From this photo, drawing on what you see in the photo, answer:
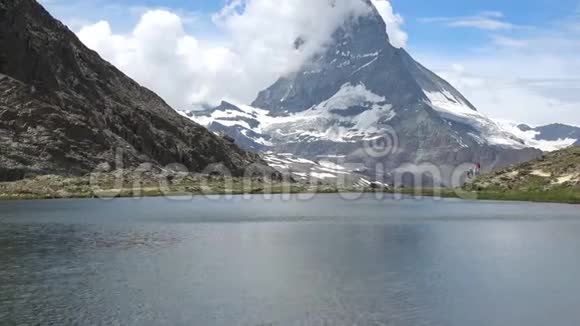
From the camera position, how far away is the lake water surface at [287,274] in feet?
177

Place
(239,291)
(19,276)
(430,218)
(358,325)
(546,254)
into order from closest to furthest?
1. (358,325)
2. (239,291)
3. (19,276)
4. (546,254)
5. (430,218)

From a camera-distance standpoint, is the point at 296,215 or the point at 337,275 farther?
the point at 296,215

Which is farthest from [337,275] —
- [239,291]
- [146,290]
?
[146,290]

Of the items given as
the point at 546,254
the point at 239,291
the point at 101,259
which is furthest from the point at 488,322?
the point at 101,259

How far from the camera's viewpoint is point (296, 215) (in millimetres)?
167000

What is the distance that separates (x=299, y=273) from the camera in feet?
242

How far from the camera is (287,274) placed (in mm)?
72938

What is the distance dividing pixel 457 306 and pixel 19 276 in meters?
42.8

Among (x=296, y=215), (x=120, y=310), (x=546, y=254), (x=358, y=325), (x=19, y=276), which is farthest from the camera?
(x=296, y=215)

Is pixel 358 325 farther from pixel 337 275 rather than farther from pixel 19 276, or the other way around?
pixel 19 276

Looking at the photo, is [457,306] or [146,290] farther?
[146,290]

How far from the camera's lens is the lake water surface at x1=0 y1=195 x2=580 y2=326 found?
54.0m

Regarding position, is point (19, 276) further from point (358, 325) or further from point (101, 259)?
point (358, 325)

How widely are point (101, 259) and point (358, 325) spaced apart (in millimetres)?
41620
